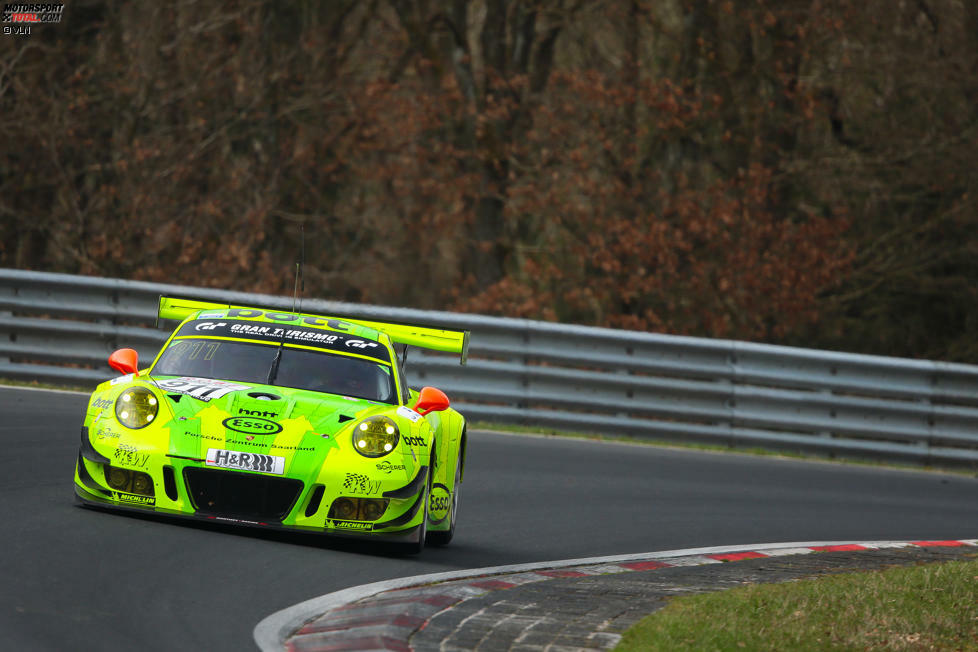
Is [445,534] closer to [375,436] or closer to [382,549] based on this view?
[382,549]

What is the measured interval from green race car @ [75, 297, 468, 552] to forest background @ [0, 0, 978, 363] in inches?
509

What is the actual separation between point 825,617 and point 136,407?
12.7 feet

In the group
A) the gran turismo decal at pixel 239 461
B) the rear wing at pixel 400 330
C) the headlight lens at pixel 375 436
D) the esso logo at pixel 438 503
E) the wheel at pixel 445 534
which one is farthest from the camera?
the rear wing at pixel 400 330

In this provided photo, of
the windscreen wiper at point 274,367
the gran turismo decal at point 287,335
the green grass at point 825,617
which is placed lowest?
the green grass at point 825,617

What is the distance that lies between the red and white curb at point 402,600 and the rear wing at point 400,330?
1679 millimetres

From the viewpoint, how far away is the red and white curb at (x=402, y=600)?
21.0 feet

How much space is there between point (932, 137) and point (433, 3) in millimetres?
9067

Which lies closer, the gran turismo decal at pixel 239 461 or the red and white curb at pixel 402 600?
the red and white curb at pixel 402 600

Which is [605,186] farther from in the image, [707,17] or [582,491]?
[582,491]

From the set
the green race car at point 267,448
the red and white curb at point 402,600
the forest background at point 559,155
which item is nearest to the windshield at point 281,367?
the green race car at point 267,448

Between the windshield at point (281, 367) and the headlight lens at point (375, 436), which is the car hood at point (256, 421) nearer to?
the headlight lens at point (375, 436)

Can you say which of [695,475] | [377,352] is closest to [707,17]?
[695,475]

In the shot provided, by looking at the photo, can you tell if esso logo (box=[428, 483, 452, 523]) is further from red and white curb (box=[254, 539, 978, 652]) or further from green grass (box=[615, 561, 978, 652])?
green grass (box=[615, 561, 978, 652])

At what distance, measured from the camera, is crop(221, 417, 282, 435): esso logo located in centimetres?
839
